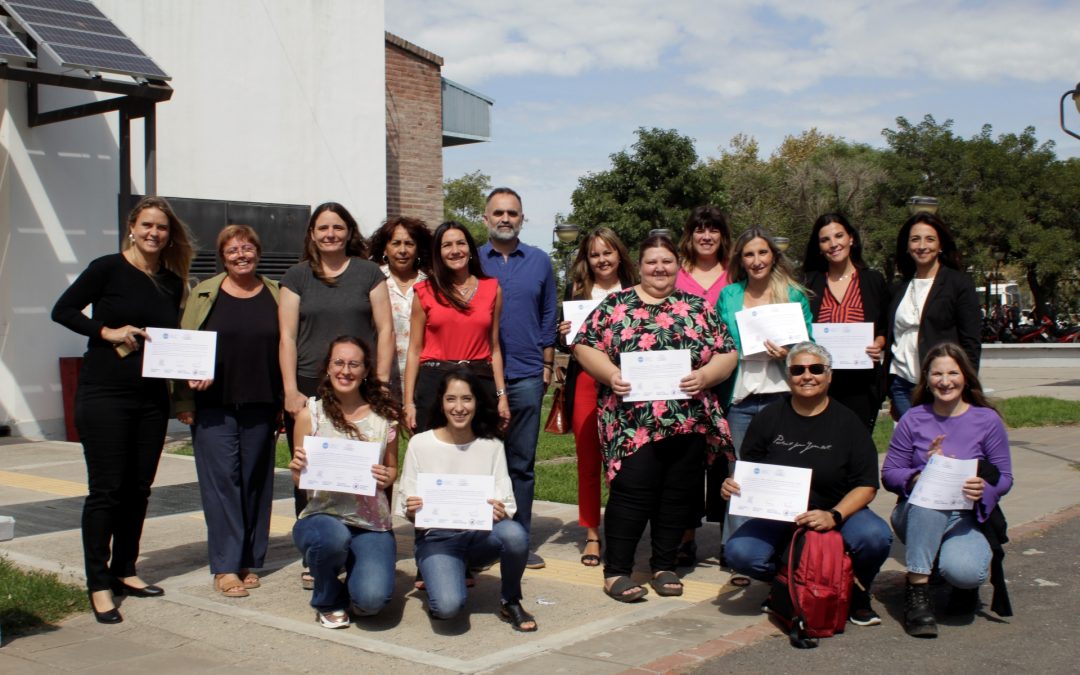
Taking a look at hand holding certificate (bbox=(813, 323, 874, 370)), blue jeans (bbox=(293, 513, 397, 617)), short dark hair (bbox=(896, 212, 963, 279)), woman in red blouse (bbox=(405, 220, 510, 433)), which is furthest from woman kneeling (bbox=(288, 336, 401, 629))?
short dark hair (bbox=(896, 212, 963, 279))

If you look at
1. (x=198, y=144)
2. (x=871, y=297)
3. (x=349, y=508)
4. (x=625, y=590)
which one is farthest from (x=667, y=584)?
(x=198, y=144)

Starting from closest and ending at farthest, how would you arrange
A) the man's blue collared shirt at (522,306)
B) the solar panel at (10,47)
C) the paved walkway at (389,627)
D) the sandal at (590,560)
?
the paved walkway at (389,627) < the man's blue collared shirt at (522,306) < the sandal at (590,560) < the solar panel at (10,47)

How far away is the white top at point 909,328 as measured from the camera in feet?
21.3

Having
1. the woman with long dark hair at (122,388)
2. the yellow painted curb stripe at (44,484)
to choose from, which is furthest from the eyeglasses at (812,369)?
the yellow painted curb stripe at (44,484)

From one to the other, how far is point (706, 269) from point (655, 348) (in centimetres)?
113

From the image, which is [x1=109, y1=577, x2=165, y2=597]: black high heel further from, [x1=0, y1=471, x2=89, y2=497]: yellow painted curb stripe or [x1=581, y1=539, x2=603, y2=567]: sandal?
[x1=0, y1=471, x2=89, y2=497]: yellow painted curb stripe

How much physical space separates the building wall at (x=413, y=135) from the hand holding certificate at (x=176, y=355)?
14.6 m

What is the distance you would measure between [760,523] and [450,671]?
175 centimetres

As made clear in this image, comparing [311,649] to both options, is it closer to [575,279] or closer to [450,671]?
[450,671]

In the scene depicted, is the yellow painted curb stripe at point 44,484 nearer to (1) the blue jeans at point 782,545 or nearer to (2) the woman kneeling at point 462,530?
(2) the woman kneeling at point 462,530

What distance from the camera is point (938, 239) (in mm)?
6516

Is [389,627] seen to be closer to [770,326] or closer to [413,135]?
[770,326]

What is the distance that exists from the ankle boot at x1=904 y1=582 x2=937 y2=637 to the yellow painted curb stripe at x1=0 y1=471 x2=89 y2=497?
6.97 metres

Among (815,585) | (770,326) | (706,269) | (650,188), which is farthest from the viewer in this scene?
(650,188)
